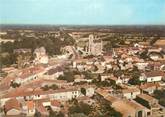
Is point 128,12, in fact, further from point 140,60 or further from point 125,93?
point 125,93

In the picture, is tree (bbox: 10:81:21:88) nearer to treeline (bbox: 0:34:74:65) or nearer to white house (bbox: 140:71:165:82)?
treeline (bbox: 0:34:74:65)

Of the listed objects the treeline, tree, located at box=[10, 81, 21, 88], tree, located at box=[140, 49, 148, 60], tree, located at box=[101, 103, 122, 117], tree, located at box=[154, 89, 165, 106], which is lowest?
tree, located at box=[101, 103, 122, 117]

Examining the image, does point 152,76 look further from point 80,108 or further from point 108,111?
point 80,108

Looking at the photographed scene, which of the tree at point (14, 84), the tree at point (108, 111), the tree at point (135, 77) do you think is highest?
the tree at point (135, 77)

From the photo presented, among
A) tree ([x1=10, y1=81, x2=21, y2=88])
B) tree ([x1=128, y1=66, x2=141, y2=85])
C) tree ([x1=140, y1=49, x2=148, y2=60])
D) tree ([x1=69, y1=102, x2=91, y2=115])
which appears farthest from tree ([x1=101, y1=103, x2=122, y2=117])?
tree ([x1=10, y1=81, x2=21, y2=88])

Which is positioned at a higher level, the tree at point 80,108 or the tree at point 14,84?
the tree at point 14,84

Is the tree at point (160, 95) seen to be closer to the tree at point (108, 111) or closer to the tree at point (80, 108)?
the tree at point (108, 111)

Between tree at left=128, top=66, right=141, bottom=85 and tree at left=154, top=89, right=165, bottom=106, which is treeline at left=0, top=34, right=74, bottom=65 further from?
tree at left=154, top=89, right=165, bottom=106

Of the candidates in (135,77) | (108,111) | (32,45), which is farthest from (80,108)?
(32,45)

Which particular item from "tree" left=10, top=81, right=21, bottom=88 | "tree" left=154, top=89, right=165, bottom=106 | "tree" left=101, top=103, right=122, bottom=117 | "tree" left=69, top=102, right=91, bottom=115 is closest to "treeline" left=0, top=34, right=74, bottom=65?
"tree" left=10, top=81, right=21, bottom=88

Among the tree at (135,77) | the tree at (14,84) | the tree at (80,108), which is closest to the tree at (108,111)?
the tree at (80,108)

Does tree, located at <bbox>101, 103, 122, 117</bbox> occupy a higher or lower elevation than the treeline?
lower

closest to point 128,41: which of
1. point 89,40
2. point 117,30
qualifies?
point 117,30

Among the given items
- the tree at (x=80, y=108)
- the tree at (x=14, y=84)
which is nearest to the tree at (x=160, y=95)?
the tree at (x=80, y=108)
